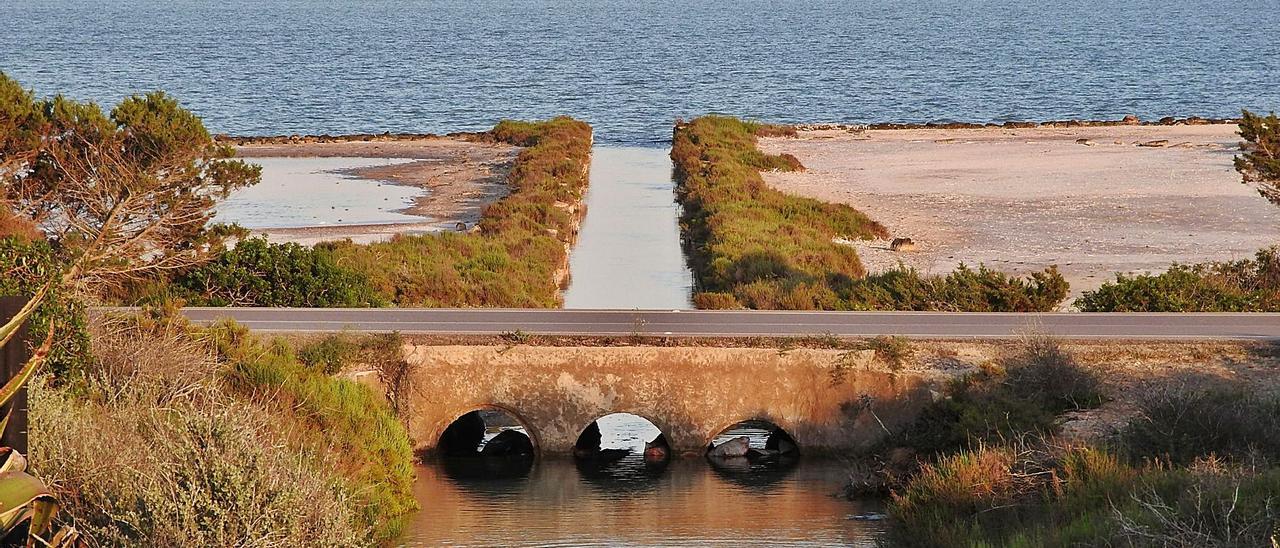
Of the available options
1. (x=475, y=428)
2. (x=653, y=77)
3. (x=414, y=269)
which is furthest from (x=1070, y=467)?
(x=653, y=77)

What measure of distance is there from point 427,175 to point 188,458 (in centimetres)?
5109

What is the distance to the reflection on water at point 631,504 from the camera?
24.5m

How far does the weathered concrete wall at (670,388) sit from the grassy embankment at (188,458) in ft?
12.7

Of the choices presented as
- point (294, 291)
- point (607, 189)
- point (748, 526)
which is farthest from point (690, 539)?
point (607, 189)

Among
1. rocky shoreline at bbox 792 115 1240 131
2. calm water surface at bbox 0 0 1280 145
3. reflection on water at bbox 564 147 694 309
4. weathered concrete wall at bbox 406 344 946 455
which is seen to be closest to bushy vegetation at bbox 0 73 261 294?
weathered concrete wall at bbox 406 344 946 455

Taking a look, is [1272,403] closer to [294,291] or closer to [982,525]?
[982,525]

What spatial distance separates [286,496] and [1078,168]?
175 ft

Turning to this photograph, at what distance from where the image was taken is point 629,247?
169 ft

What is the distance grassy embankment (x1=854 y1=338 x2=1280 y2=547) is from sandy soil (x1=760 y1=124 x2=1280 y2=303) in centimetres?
1320

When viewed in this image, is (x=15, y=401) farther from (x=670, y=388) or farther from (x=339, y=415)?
(x=670, y=388)

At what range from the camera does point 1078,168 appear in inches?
2618

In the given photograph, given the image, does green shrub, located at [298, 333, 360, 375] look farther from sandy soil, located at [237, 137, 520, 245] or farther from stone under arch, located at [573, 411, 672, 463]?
sandy soil, located at [237, 137, 520, 245]

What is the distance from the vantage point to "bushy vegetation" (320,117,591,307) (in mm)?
39125

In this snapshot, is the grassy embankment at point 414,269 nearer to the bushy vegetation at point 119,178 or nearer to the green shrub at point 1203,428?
the bushy vegetation at point 119,178
